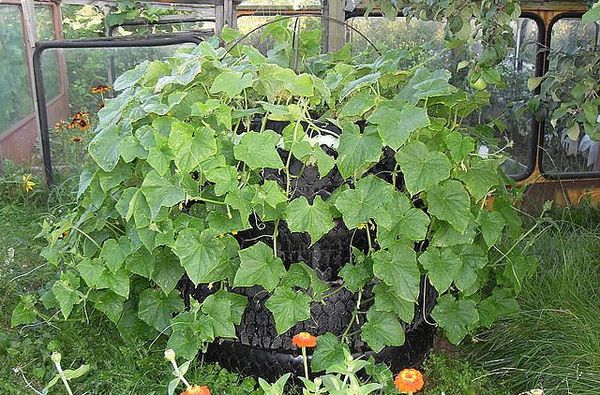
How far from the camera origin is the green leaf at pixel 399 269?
Result: 1.82 meters

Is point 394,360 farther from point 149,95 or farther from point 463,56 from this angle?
point 463,56

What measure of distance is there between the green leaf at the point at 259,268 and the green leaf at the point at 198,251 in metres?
0.07

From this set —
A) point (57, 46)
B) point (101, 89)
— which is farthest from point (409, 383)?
point (57, 46)

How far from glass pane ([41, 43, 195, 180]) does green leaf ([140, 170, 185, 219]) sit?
7.79ft

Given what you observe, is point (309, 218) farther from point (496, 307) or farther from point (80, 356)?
point (80, 356)

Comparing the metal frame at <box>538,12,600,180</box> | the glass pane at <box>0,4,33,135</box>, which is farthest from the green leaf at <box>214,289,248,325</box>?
the glass pane at <box>0,4,33,135</box>

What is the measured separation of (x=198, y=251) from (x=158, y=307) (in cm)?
38

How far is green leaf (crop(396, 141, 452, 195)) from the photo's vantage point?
1.73 metres

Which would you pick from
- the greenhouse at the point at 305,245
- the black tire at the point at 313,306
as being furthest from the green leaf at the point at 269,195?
the black tire at the point at 313,306

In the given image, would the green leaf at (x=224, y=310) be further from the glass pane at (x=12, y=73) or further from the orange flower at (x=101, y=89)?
the glass pane at (x=12, y=73)

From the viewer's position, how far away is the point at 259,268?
183 centimetres

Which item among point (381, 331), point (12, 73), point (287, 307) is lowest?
point (381, 331)

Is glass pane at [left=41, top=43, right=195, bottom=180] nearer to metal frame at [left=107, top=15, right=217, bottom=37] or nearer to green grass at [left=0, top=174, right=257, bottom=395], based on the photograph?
metal frame at [left=107, top=15, right=217, bottom=37]

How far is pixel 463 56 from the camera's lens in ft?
12.3
